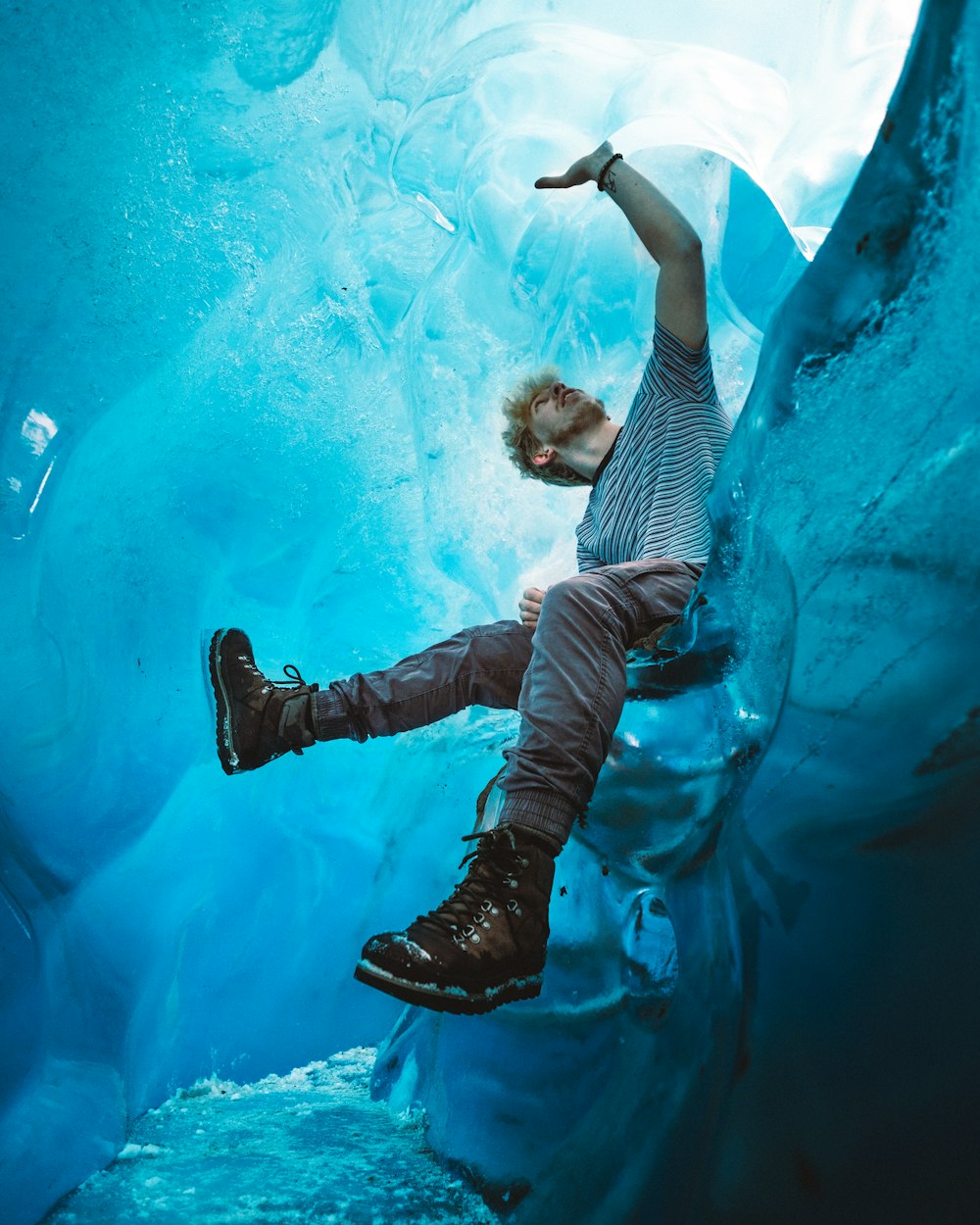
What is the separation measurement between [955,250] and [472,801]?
153 cm

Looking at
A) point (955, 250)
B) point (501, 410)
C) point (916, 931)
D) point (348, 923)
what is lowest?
→ point (348, 923)

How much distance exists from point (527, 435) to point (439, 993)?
140 cm

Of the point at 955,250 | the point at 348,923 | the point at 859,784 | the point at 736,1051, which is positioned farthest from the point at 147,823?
the point at 955,250

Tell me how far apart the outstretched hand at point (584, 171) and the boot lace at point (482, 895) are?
1.28 meters

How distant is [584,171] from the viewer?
1696mm

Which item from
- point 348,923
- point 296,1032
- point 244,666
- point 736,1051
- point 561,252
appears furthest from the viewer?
point 561,252

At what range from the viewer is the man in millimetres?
979

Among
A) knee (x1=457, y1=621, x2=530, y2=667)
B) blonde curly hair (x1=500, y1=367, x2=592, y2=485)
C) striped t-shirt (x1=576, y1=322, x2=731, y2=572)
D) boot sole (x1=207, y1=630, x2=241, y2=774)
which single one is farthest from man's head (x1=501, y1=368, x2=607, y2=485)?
boot sole (x1=207, y1=630, x2=241, y2=774)

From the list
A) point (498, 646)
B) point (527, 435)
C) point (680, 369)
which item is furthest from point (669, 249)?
point (498, 646)

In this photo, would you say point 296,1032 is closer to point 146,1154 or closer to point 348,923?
point 348,923

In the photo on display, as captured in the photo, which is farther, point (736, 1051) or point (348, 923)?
point (348, 923)

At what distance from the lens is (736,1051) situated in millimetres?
802

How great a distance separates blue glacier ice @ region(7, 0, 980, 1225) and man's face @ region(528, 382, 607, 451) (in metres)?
0.15

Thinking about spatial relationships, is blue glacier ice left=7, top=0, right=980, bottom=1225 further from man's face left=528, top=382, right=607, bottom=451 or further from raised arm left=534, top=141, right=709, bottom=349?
raised arm left=534, top=141, right=709, bottom=349
